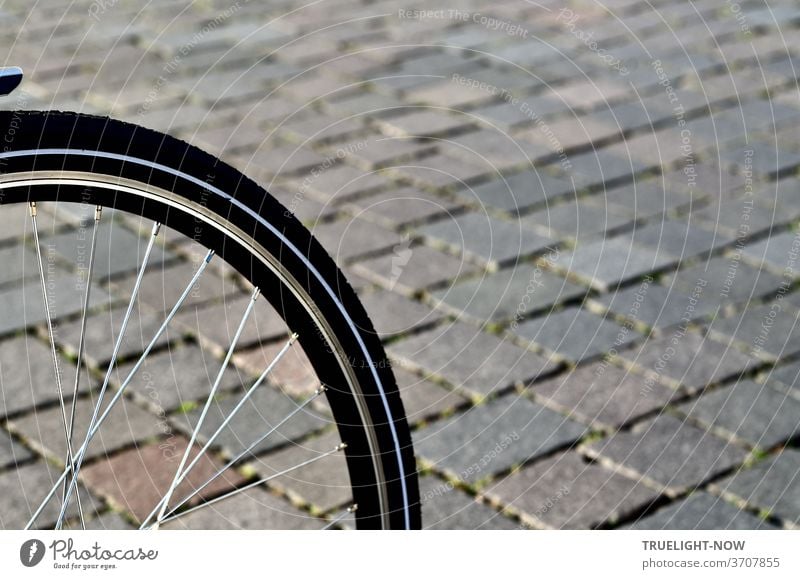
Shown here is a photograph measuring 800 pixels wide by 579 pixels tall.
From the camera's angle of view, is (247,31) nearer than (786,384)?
No

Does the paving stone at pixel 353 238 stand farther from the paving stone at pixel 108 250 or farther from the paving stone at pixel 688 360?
the paving stone at pixel 688 360

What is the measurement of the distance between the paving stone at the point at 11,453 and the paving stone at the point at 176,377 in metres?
0.33

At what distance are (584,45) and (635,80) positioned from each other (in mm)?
509

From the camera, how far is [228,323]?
3.44 m

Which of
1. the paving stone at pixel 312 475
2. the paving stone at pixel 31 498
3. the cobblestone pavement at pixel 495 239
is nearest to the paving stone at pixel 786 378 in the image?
the cobblestone pavement at pixel 495 239

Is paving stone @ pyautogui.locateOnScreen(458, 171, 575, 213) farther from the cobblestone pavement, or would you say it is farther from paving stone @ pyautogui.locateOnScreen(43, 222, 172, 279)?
paving stone @ pyautogui.locateOnScreen(43, 222, 172, 279)

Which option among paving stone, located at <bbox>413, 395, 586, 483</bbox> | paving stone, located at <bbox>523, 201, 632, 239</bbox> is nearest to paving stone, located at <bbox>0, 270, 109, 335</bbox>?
paving stone, located at <bbox>413, 395, 586, 483</bbox>

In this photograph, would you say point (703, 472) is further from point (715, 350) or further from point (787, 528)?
point (715, 350)

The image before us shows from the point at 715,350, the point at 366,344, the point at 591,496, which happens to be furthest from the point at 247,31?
the point at 366,344

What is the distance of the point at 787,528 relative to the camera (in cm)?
257

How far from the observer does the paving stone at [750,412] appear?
9.53ft

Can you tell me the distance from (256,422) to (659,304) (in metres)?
1.26
